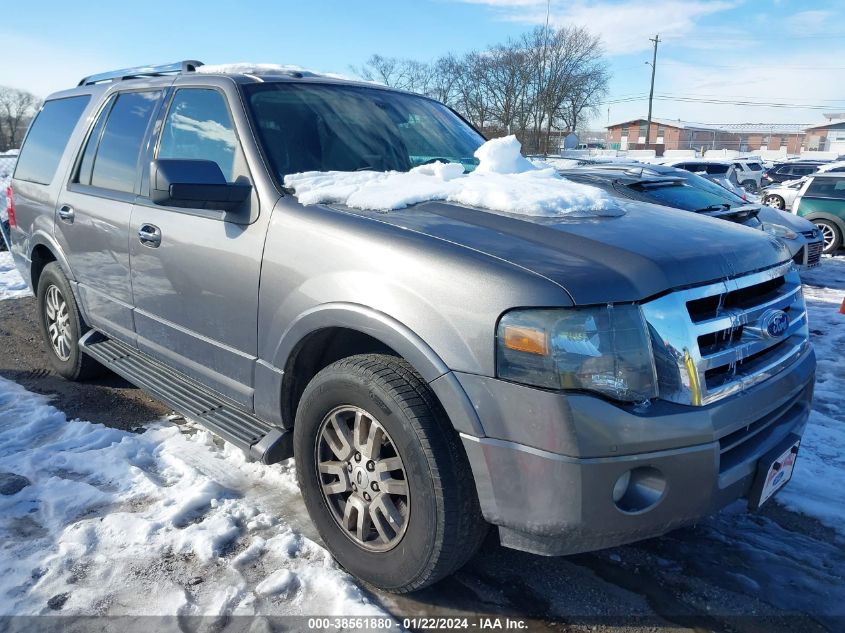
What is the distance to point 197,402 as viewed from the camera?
3.18m

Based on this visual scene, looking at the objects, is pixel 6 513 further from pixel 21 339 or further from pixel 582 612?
pixel 21 339

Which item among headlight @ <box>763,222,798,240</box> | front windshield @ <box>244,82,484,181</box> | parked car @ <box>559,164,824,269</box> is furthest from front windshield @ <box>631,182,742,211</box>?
front windshield @ <box>244,82,484,181</box>

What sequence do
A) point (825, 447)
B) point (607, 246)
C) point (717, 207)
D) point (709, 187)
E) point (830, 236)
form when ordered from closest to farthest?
point (607, 246) → point (825, 447) → point (717, 207) → point (709, 187) → point (830, 236)

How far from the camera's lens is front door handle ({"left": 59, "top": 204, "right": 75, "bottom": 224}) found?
4.10 metres

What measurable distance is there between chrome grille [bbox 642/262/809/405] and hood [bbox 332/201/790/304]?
6 cm

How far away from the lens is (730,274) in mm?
2227

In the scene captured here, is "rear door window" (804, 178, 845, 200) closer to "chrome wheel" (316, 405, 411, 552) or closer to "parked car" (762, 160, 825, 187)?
"parked car" (762, 160, 825, 187)

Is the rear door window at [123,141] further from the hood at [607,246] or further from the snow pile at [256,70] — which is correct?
the hood at [607,246]

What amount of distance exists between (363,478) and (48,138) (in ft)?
13.1

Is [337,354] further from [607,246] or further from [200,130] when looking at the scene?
[200,130]

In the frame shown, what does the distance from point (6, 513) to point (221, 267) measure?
5.04ft

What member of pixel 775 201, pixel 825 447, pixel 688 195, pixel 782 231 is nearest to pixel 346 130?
pixel 825 447

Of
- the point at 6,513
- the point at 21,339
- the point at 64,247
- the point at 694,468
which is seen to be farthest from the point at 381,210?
the point at 21,339

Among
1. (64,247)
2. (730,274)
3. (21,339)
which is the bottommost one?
(21,339)
